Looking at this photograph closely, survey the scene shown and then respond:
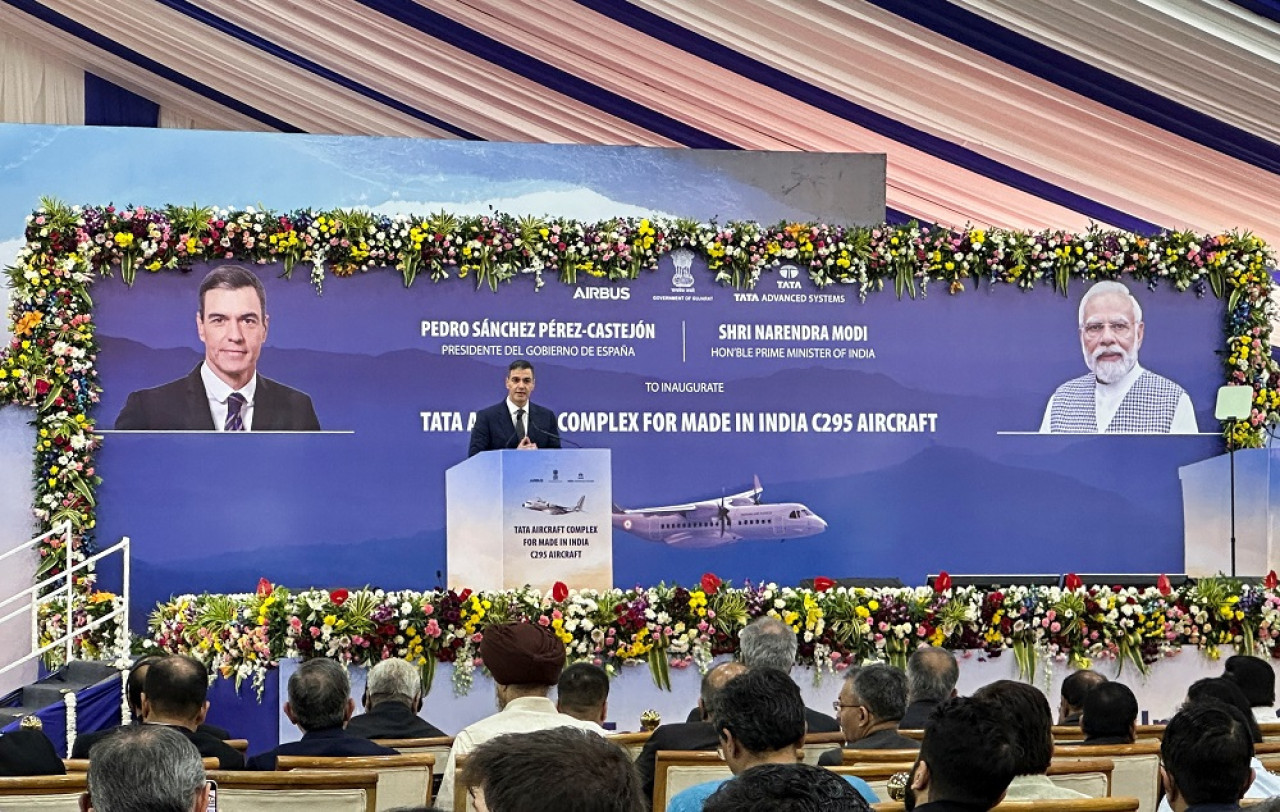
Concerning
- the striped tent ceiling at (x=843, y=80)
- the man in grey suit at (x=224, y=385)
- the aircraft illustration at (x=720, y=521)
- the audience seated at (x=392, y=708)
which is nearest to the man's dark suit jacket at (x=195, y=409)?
the man in grey suit at (x=224, y=385)

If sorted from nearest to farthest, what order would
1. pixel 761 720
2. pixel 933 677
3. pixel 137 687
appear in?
pixel 761 720 < pixel 137 687 < pixel 933 677

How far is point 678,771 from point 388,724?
177 centimetres

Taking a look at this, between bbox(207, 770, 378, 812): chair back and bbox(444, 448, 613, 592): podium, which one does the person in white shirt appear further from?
bbox(207, 770, 378, 812): chair back

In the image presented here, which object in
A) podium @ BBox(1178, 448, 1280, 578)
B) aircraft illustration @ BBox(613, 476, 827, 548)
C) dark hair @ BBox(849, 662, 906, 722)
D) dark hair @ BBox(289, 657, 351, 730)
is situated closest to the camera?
dark hair @ BBox(289, 657, 351, 730)

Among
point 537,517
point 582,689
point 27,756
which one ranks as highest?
point 537,517

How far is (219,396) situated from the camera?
356 inches

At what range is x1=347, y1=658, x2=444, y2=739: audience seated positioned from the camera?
5418 mm

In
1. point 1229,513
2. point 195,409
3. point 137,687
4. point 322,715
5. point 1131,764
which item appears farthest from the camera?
point 1229,513

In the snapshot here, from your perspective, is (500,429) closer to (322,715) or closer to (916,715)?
(916,715)

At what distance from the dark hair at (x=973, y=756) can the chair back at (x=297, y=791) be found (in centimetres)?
129

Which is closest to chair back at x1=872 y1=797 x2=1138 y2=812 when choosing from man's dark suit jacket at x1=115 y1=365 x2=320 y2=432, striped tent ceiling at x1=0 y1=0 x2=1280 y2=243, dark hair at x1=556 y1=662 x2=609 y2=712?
dark hair at x1=556 y1=662 x2=609 y2=712

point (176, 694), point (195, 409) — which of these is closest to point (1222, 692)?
point (176, 694)

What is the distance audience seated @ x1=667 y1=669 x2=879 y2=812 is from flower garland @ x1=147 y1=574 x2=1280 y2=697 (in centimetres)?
443

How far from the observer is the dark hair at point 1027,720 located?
10.9 ft
